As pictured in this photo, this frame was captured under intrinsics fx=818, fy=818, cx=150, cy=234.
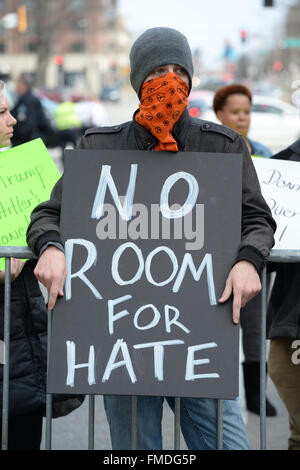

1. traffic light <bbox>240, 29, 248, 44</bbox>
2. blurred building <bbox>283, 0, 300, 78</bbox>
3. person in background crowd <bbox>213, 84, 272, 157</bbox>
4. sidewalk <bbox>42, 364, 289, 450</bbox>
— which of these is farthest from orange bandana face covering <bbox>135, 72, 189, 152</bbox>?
blurred building <bbox>283, 0, 300, 78</bbox>

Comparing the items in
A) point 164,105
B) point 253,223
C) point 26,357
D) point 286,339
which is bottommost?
point 26,357

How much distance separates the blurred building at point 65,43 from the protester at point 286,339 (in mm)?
68583

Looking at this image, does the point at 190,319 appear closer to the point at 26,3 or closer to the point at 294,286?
the point at 294,286

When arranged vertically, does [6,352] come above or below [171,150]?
below

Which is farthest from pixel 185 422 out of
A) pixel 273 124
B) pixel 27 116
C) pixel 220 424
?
pixel 273 124

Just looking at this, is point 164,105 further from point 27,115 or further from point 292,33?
point 292,33

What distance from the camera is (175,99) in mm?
2656

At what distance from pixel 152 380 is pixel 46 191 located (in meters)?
1.02

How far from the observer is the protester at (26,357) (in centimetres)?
306

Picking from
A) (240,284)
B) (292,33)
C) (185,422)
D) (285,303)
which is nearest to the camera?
(240,284)

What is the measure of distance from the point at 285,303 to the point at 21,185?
1253mm

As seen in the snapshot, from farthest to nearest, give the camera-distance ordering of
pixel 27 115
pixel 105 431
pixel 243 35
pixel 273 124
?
pixel 243 35 → pixel 273 124 → pixel 27 115 → pixel 105 431

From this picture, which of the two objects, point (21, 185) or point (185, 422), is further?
point (21, 185)

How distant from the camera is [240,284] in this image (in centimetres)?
257
